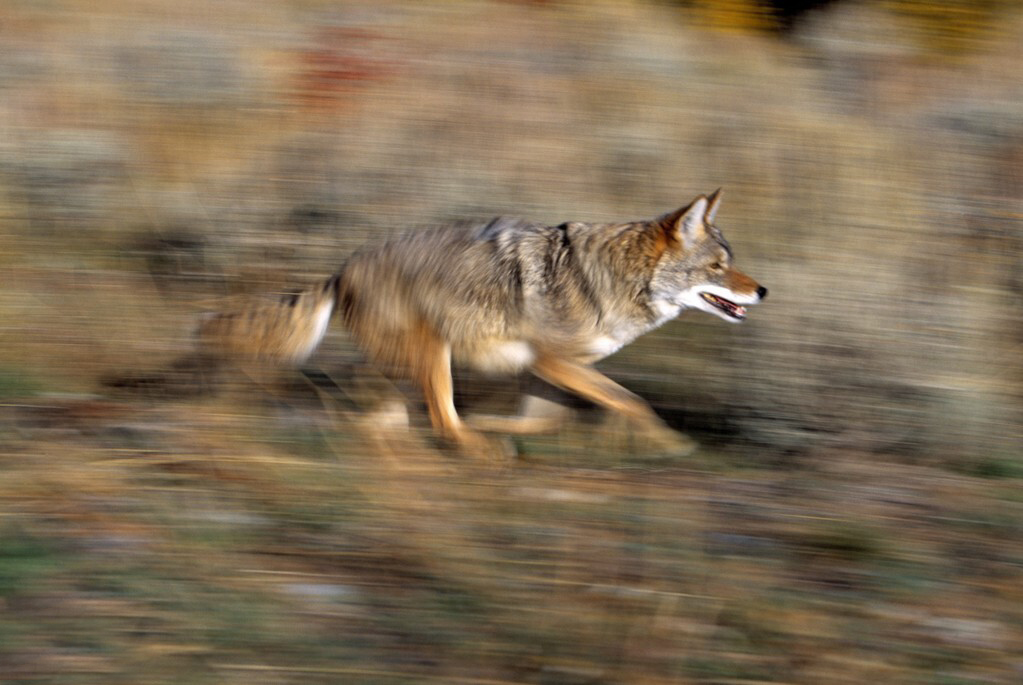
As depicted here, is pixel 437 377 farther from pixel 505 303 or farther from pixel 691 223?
pixel 691 223

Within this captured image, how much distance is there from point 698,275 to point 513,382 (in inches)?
48.7

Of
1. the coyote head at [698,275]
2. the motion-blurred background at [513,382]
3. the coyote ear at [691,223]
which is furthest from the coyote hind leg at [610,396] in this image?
the coyote ear at [691,223]

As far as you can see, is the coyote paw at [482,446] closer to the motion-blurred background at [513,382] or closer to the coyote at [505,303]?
the coyote at [505,303]

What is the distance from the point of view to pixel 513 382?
6.48 m

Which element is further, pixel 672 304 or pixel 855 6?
pixel 855 6

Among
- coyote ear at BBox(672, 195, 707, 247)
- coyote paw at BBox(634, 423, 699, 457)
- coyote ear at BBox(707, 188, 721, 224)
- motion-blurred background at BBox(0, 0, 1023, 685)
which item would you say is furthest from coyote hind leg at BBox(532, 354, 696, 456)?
coyote ear at BBox(707, 188, 721, 224)

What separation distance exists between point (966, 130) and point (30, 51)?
6.69m

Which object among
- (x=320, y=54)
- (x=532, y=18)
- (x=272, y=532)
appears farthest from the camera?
(x=532, y=18)

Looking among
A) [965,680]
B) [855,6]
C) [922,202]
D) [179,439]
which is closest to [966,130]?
[922,202]

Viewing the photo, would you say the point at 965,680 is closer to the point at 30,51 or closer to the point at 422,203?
the point at 422,203

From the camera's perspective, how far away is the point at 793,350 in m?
6.10

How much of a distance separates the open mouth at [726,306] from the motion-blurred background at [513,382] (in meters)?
0.28

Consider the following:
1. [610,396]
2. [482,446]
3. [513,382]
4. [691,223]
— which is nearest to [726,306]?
[691,223]

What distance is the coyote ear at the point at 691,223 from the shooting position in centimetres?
585
